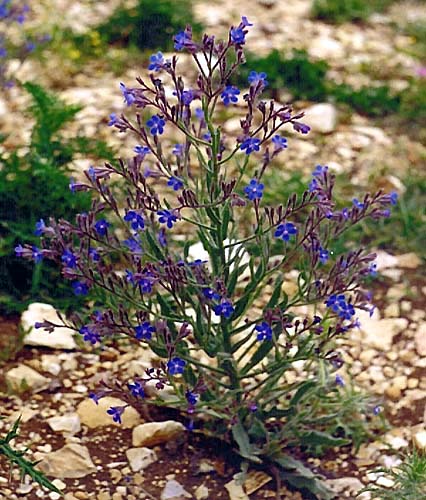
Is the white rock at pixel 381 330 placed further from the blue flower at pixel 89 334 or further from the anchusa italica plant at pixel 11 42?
the anchusa italica plant at pixel 11 42

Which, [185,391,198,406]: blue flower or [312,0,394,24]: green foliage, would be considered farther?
[312,0,394,24]: green foliage

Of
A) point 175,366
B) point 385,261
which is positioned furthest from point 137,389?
point 385,261

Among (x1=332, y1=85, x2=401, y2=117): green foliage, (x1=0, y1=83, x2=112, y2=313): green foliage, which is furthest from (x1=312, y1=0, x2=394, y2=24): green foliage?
(x1=0, y1=83, x2=112, y2=313): green foliage

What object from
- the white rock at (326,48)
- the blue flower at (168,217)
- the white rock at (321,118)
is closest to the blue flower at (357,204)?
the blue flower at (168,217)

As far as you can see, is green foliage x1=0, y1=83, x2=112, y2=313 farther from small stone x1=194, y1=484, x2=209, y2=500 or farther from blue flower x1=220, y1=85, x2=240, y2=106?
blue flower x1=220, y1=85, x2=240, y2=106

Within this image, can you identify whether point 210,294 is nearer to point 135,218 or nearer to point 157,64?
point 135,218
